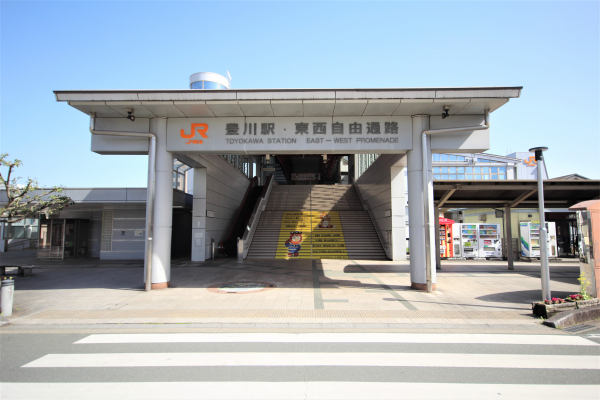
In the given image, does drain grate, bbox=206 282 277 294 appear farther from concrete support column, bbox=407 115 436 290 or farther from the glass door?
the glass door

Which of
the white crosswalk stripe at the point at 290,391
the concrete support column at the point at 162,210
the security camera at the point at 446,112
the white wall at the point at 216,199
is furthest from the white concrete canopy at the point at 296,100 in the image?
the white crosswalk stripe at the point at 290,391

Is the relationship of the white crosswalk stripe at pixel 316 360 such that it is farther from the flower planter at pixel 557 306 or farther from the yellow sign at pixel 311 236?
the yellow sign at pixel 311 236

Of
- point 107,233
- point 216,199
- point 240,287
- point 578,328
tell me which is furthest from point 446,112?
point 107,233

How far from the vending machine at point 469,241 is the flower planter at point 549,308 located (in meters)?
11.9

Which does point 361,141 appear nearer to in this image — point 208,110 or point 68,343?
point 208,110

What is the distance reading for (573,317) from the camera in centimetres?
651

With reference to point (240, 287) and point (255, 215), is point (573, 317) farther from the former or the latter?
point (255, 215)

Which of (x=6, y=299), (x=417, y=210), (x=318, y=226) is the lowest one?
(x=6, y=299)

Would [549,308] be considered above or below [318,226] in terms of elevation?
below

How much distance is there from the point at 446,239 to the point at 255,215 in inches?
430

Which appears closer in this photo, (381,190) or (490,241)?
(381,190)

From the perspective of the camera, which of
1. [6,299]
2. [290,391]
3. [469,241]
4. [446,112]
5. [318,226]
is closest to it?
[290,391]

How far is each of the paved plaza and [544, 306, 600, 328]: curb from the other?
0.23m

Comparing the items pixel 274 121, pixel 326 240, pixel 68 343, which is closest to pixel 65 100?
pixel 274 121
